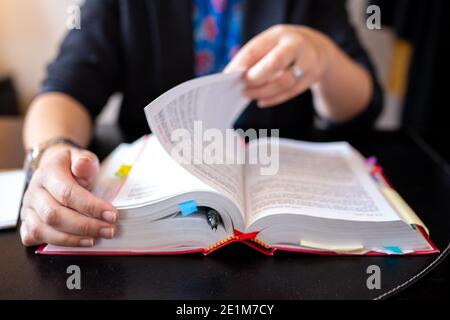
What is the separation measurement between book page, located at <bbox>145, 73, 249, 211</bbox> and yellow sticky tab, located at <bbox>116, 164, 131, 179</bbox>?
0.11 metres

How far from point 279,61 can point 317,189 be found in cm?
20

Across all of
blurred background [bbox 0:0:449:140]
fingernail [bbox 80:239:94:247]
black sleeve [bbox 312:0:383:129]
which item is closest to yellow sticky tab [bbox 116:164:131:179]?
fingernail [bbox 80:239:94:247]

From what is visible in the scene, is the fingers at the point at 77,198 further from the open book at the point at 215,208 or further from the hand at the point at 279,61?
the hand at the point at 279,61

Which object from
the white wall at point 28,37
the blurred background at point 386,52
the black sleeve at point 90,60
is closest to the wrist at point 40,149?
the black sleeve at point 90,60

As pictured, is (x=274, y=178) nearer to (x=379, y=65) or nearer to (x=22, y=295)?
(x=22, y=295)

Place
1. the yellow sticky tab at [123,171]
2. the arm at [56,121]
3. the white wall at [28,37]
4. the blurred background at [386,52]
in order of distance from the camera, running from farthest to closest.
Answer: the white wall at [28,37]
the blurred background at [386,52]
the arm at [56,121]
the yellow sticky tab at [123,171]

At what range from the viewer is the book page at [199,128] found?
1.35 ft

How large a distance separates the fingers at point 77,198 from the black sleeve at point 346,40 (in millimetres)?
594

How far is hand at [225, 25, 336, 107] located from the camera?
0.59m

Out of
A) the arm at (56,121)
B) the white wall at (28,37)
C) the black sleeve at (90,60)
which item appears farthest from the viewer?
the white wall at (28,37)

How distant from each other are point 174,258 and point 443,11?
1.22 m

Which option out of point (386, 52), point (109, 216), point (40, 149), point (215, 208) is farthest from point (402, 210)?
point (386, 52)

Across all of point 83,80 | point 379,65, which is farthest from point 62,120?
point 379,65

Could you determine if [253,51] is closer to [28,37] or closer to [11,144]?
[11,144]
